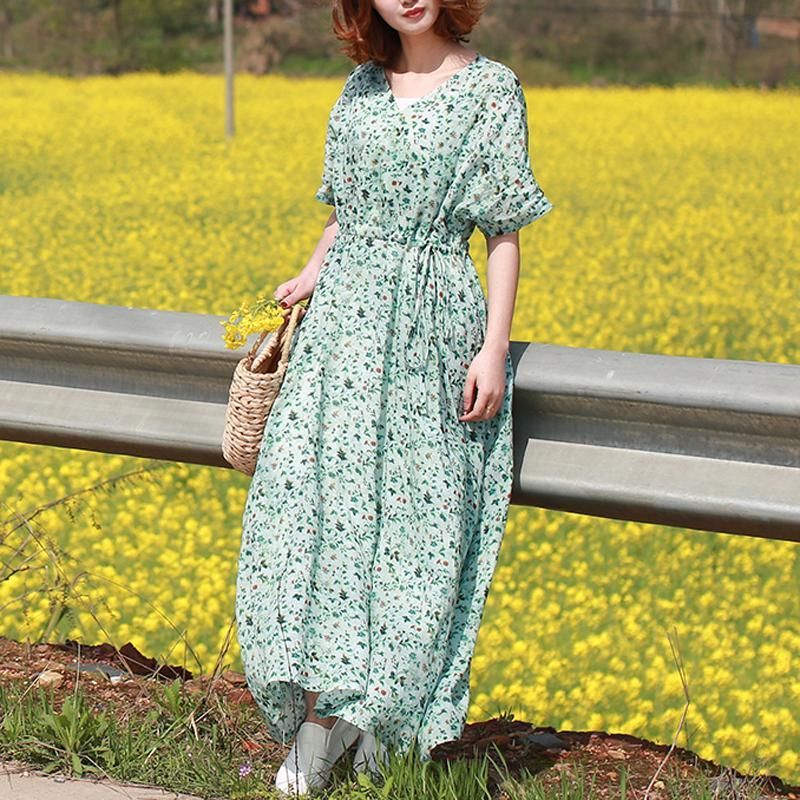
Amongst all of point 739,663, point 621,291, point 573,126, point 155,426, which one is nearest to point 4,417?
point 155,426

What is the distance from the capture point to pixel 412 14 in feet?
10.3

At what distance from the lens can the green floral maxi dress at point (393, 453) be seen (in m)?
3.03

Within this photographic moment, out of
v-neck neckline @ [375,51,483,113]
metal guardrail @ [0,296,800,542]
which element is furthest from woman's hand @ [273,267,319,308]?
v-neck neckline @ [375,51,483,113]

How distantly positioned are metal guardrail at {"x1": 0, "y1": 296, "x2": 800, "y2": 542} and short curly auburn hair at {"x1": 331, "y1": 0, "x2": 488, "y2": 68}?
1.94 ft

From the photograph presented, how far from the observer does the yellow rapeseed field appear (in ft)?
14.7

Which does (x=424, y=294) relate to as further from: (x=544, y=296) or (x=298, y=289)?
(x=544, y=296)

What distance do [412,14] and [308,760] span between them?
1352 mm

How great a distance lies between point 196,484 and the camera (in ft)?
20.3

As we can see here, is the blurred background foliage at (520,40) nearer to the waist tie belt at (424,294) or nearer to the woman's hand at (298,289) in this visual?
the woman's hand at (298,289)

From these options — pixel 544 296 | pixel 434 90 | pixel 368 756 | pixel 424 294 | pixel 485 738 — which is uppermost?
pixel 434 90

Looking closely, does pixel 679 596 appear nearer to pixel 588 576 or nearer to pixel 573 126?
pixel 588 576

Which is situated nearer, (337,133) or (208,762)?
(208,762)

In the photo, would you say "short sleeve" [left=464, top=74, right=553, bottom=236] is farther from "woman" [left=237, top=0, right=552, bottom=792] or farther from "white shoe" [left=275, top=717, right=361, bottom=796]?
"white shoe" [left=275, top=717, right=361, bottom=796]

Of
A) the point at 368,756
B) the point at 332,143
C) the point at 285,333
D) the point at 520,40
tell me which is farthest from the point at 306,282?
the point at 520,40
